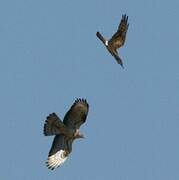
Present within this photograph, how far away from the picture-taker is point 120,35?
44781mm

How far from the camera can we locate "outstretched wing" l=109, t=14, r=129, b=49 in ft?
147

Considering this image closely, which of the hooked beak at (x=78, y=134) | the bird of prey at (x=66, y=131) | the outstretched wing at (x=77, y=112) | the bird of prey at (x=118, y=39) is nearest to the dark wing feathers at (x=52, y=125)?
the bird of prey at (x=66, y=131)

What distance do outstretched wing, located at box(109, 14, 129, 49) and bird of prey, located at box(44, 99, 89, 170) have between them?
358 cm

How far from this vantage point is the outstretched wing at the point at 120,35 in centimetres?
4466

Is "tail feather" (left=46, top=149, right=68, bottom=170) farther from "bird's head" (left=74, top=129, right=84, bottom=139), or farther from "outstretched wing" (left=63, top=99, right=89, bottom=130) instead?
"outstretched wing" (left=63, top=99, right=89, bottom=130)

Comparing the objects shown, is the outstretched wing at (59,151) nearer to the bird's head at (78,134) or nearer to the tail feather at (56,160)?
the tail feather at (56,160)

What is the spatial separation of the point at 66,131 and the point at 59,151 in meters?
0.80

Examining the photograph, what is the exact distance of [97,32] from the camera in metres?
43.3

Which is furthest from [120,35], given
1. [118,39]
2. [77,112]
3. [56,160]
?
[56,160]

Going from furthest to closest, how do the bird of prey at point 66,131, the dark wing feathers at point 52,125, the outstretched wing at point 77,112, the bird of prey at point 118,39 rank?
the bird of prey at point 118,39 < the outstretched wing at point 77,112 < the bird of prey at point 66,131 < the dark wing feathers at point 52,125

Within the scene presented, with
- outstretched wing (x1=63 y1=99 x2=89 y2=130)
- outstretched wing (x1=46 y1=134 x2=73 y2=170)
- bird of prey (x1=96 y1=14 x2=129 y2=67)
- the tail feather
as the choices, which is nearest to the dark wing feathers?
outstretched wing (x1=63 y1=99 x2=89 y2=130)

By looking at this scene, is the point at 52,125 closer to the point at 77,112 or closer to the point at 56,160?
the point at 77,112

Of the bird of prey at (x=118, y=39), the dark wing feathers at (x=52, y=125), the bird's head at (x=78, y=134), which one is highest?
the bird of prey at (x=118, y=39)

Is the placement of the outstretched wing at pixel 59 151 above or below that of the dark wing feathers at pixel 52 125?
below
